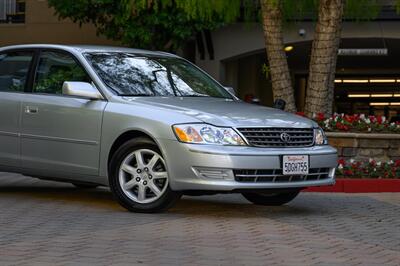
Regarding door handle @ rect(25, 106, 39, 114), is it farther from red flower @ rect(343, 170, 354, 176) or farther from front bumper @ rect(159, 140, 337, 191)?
red flower @ rect(343, 170, 354, 176)

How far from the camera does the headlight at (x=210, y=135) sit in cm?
719

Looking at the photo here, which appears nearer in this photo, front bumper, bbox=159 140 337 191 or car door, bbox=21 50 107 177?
front bumper, bbox=159 140 337 191

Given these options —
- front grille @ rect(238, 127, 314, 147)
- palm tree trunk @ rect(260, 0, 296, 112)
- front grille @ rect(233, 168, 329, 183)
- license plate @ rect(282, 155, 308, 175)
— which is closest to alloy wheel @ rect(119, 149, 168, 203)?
front grille @ rect(233, 168, 329, 183)

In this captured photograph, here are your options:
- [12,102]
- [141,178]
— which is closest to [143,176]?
[141,178]

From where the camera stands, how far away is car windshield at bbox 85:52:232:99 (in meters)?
8.17

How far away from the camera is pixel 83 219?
24.5ft

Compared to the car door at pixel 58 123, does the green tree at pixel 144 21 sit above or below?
above

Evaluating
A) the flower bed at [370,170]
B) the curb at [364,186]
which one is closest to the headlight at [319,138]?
the curb at [364,186]

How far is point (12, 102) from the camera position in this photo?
8719 millimetres

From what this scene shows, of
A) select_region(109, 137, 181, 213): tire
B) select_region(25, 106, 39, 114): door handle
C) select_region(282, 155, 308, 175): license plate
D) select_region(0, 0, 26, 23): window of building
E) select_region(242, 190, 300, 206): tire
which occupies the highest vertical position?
select_region(0, 0, 26, 23): window of building

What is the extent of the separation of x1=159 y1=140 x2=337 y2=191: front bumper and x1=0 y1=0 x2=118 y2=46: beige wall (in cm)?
1533

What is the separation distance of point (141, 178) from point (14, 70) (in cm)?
246

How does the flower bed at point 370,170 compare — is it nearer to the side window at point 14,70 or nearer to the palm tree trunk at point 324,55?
the palm tree trunk at point 324,55

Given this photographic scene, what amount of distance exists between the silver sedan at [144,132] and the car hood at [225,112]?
0.04ft
